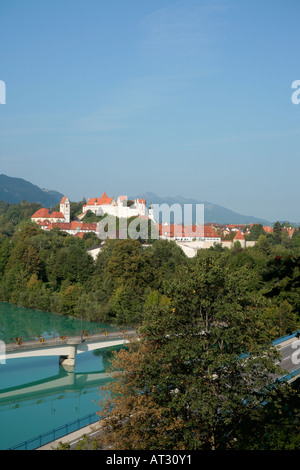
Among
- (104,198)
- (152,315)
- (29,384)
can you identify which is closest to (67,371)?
(29,384)

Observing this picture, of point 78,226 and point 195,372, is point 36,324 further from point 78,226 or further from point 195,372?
point 78,226

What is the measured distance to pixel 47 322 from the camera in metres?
29.6

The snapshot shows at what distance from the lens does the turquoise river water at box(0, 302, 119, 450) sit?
1470 centimetres

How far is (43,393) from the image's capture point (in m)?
17.9

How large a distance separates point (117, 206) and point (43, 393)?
57427 millimetres

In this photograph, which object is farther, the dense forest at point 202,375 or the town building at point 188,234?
the town building at point 188,234

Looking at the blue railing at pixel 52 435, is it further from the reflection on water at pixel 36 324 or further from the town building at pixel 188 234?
the town building at pixel 188 234

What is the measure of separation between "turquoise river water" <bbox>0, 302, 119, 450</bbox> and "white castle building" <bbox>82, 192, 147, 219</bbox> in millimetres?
47504

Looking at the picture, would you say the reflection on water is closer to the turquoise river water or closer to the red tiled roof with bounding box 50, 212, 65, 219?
the turquoise river water

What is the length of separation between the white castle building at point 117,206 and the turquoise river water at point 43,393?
156 feet

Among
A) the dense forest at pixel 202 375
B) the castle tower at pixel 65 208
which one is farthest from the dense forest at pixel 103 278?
the castle tower at pixel 65 208

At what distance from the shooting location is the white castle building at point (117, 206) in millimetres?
72812
